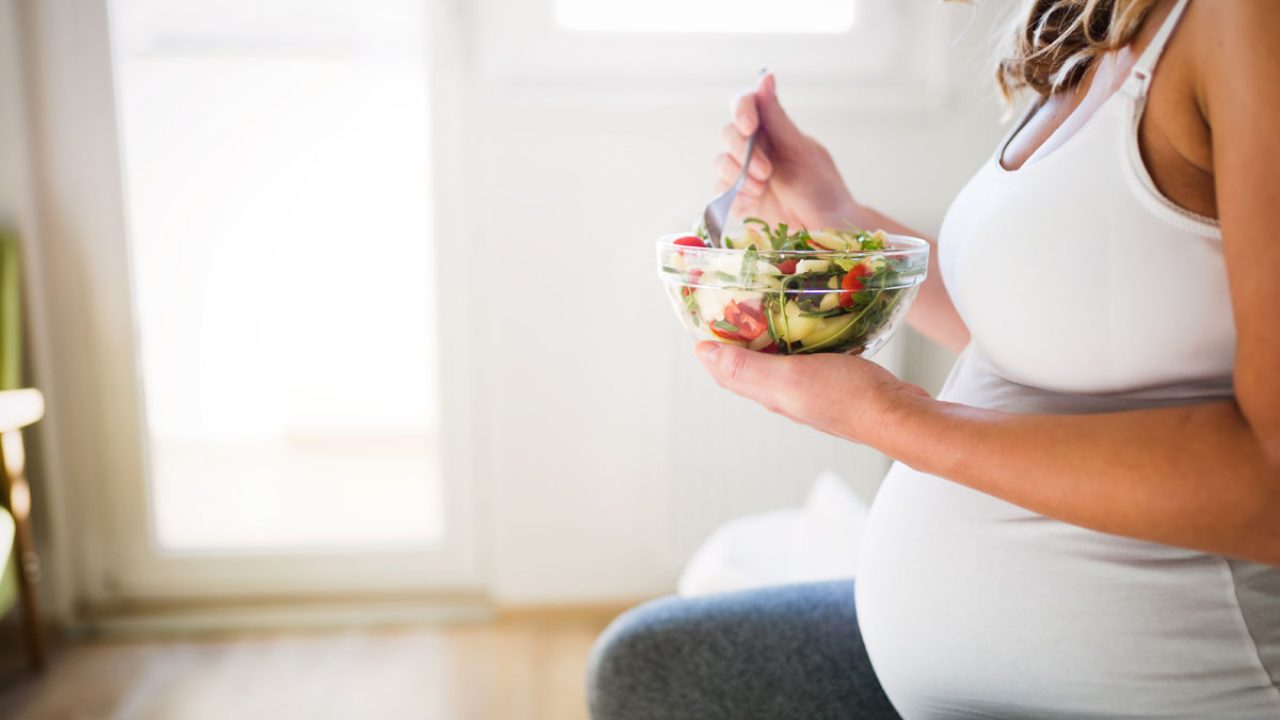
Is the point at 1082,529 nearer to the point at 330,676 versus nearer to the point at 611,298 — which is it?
the point at 611,298

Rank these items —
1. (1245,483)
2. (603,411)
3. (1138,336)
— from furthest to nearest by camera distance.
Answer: (603,411) → (1138,336) → (1245,483)

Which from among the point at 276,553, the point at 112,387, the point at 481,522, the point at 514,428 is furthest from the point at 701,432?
the point at 112,387

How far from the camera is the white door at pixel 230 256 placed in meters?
1.90

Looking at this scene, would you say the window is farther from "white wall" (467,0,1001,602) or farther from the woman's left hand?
the woman's left hand

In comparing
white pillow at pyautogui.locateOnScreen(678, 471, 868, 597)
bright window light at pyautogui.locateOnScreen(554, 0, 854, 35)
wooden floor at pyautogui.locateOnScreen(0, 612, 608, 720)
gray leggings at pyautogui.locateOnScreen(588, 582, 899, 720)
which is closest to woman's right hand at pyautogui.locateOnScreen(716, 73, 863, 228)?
gray leggings at pyautogui.locateOnScreen(588, 582, 899, 720)

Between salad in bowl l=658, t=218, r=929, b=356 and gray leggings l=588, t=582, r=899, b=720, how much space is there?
28cm

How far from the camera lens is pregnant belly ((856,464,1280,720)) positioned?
613 mm

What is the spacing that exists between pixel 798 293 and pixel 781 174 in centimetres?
34

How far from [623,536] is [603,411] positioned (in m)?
0.30

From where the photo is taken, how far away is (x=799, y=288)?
0.63 metres

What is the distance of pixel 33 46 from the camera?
1.85 m

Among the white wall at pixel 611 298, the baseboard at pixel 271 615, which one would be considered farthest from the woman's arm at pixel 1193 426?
the baseboard at pixel 271 615

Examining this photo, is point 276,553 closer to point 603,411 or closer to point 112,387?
point 112,387

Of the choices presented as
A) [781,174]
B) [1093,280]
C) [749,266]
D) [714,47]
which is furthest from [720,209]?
[714,47]
